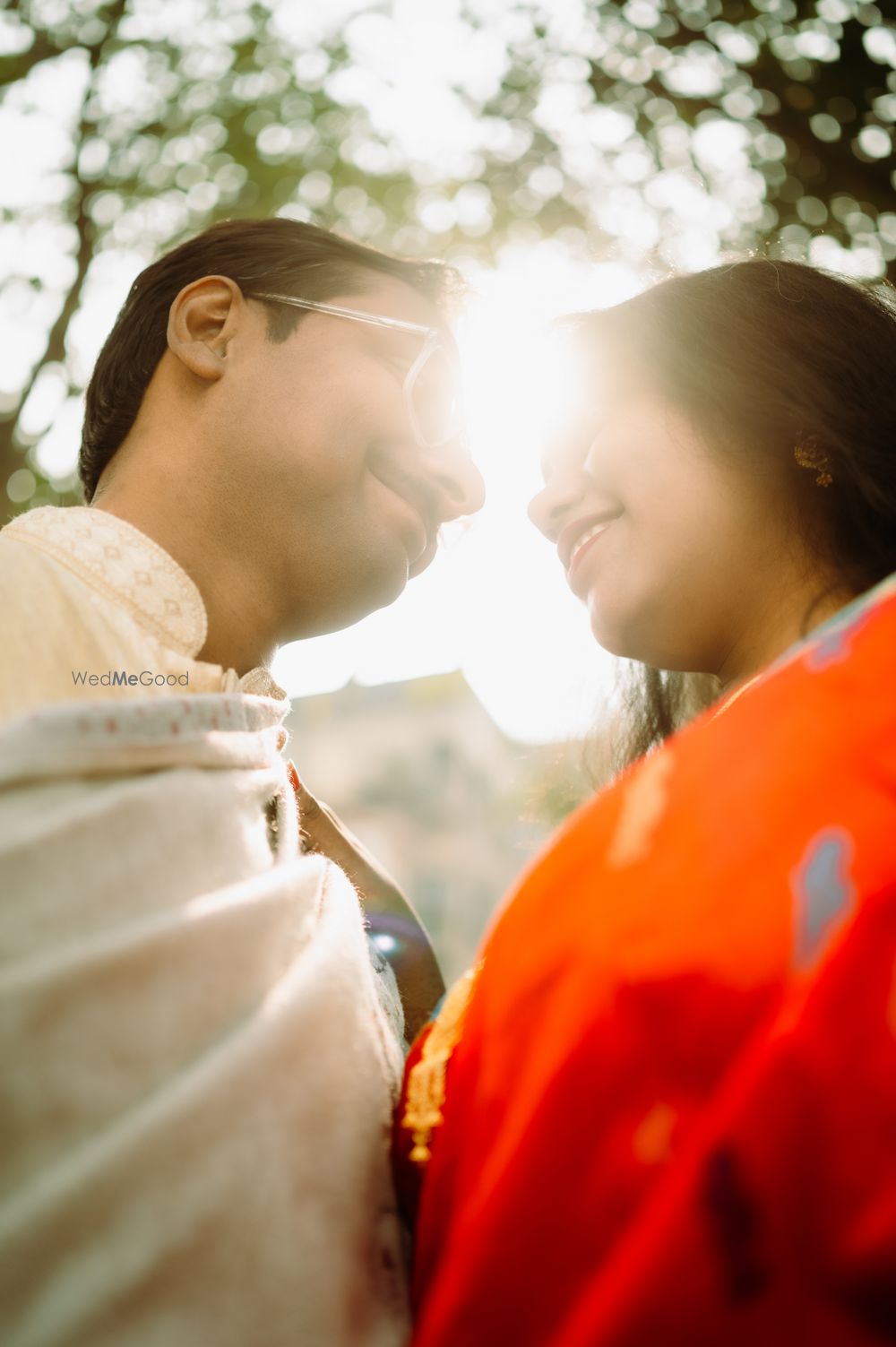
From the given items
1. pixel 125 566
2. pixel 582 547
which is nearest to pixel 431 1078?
pixel 125 566

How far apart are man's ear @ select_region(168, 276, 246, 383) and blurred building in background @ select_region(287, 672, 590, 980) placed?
108 feet

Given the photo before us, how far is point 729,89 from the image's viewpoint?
4785 millimetres

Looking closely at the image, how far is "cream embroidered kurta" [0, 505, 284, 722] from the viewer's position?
4.94 feet

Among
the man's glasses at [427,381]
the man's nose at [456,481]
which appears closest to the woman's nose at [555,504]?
the man's nose at [456,481]

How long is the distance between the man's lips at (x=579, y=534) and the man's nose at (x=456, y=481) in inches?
10.7

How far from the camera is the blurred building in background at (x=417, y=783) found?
3684cm

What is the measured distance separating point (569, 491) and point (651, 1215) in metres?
1.84

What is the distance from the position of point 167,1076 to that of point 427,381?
192 cm

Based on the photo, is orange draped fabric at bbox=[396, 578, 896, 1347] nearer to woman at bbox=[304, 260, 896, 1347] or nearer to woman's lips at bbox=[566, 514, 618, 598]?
woman at bbox=[304, 260, 896, 1347]

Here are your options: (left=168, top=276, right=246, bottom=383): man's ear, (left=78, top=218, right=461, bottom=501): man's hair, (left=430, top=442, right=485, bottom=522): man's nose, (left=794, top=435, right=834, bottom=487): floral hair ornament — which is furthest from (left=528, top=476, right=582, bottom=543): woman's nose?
(left=168, top=276, right=246, bottom=383): man's ear

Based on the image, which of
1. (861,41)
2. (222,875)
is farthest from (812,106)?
(222,875)

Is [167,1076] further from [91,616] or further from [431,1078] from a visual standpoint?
[91,616]

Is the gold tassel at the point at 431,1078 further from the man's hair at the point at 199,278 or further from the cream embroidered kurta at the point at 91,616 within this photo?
the man's hair at the point at 199,278

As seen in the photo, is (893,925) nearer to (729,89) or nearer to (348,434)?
(348,434)
